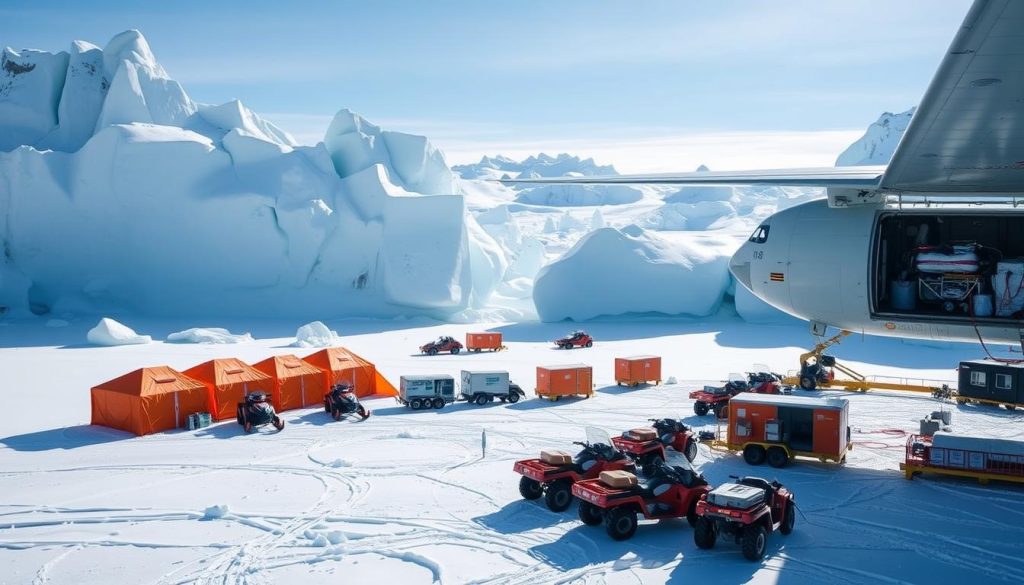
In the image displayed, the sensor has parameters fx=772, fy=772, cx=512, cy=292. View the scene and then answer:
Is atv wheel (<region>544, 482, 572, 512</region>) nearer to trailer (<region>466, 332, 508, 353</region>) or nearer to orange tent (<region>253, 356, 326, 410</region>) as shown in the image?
orange tent (<region>253, 356, 326, 410</region>)

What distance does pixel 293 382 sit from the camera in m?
23.9

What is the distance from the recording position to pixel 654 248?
46.5 metres

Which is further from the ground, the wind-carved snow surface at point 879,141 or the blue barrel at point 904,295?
the wind-carved snow surface at point 879,141

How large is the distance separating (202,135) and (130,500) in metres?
40.2

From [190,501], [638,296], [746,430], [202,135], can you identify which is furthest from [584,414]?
[202,135]

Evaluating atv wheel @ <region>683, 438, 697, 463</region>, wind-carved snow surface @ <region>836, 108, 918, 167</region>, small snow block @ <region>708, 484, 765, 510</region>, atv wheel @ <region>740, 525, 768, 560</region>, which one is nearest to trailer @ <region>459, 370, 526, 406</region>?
atv wheel @ <region>683, 438, 697, 463</region>

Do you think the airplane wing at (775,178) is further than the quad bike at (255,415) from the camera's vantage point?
No

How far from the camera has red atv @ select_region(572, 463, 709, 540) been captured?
13.0 meters

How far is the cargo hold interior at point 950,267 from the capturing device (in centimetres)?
1431

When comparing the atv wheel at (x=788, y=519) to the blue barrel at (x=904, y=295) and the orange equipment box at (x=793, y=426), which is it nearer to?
the orange equipment box at (x=793, y=426)

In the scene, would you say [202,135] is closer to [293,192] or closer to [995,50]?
[293,192]

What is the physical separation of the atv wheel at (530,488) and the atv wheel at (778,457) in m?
5.67

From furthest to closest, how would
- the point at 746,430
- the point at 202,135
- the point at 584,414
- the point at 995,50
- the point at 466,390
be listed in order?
the point at 202,135, the point at 466,390, the point at 584,414, the point at 746,430, the point at 995,50

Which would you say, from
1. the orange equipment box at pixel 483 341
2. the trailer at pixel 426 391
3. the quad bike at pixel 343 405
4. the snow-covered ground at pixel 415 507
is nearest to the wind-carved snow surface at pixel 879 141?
the orange equipment box at pixel 483 341
